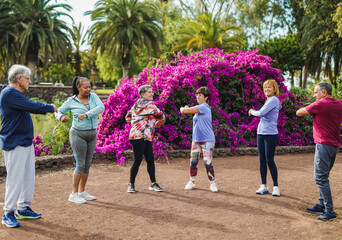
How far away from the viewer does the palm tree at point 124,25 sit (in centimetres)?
2505

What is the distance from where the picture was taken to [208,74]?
9703 mm

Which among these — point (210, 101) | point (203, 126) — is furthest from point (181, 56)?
point (203, 126)

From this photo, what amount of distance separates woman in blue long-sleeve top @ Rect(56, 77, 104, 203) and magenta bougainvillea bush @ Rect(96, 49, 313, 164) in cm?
312

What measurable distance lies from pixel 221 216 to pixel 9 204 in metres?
2.54

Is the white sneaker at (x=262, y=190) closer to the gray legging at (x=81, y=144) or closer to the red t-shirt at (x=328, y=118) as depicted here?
the red t-shirt at (x=328, y=118)

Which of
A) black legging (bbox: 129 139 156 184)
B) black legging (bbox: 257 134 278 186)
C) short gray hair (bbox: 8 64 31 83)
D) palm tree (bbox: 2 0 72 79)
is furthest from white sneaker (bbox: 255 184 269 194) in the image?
palm tree (bbox: 2 0 72 79)

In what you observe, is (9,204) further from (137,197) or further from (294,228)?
(294,228)

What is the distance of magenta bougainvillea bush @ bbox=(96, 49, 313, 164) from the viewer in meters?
8.96

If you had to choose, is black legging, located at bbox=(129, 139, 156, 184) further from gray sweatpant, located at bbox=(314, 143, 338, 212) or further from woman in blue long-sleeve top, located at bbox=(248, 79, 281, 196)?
gray sweatpant, located at bbox=(314, 143, 338, 212)

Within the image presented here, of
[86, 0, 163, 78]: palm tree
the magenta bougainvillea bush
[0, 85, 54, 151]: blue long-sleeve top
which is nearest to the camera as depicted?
[0, 85, 54, 151]: blue long-sleeve top

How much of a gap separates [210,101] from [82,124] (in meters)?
5.79

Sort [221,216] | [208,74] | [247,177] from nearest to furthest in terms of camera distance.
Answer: [221,216] → [247,177] → [208,74]

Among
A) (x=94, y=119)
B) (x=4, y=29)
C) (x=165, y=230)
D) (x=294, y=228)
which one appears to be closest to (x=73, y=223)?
(x=165, y=230)

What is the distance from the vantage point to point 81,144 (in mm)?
4562
